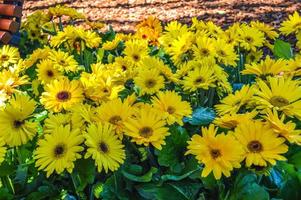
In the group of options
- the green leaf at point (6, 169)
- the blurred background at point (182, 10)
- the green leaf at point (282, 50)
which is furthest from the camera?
the blurred background at point (182, 10)

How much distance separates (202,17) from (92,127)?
5081 mm

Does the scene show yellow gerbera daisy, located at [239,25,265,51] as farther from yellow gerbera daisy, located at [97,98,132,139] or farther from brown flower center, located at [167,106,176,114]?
yellow gerbera daisy, located at [97,98,132,139]

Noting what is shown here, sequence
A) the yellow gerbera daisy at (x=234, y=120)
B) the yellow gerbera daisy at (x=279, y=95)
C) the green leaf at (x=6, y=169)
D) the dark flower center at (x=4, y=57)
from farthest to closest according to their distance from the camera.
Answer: the dark flower center at (x=4, y=57) → the green leaf at (x=6, y=169) → the yellow gerbera daisy at (x=279, y=95) → the yellow gerbera daisy at (x=234, y=120)

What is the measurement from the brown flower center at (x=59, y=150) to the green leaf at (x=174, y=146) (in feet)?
1.23

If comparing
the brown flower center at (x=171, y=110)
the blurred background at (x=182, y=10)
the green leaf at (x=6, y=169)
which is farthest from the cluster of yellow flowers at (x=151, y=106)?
the blurred background at (x=182, y=10)

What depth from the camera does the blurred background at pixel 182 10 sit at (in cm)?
649

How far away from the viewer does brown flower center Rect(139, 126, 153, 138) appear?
175 centimetres

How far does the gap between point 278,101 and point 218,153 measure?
38 cm

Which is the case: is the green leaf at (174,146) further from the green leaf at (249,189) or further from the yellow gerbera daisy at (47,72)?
the yellow gerbera daisy at (47,72)

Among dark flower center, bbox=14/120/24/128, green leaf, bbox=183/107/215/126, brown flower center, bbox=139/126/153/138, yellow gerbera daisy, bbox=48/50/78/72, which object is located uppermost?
brown flower center, bbox=139/126/153/138

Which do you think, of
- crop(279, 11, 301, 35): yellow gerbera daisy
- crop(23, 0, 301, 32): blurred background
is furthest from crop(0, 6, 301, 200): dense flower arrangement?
crop(23, 0, 301, 32): blurred background

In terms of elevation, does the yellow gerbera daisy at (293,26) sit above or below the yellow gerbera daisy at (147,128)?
below

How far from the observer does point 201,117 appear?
2158 mm

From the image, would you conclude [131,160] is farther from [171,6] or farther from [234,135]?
[171,6]
